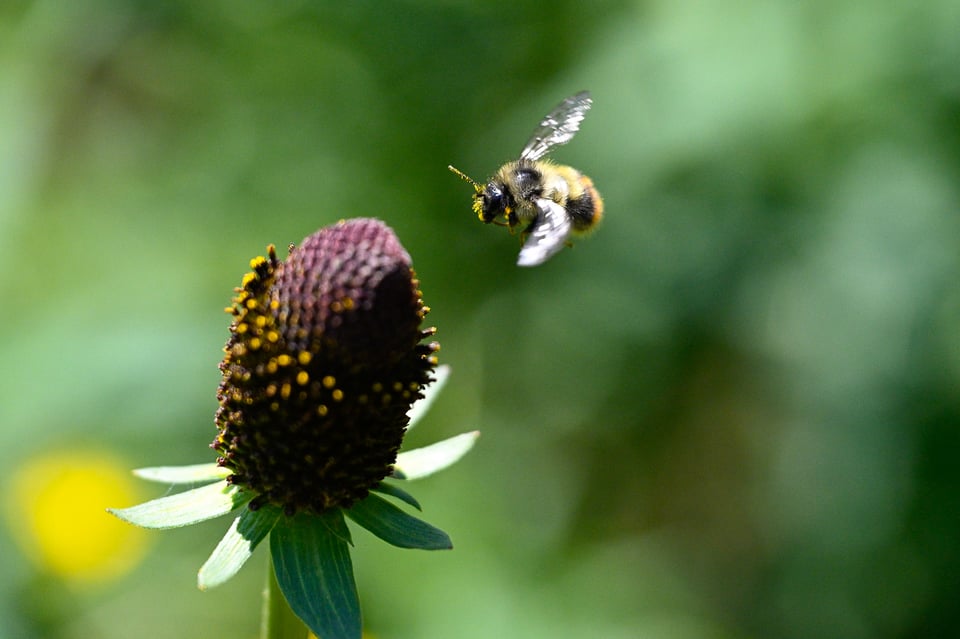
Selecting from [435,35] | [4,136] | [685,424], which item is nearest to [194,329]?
[4,136]

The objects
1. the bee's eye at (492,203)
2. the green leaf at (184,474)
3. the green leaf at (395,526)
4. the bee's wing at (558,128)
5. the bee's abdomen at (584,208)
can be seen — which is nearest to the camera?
the green leaf at (395,526)

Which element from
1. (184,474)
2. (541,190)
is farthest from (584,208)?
(184,474)

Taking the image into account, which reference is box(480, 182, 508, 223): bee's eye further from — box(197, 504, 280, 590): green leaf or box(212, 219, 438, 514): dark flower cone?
box(197, 504, 280, 590): green leaf

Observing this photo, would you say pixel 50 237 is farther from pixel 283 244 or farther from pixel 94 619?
pixel 94 619

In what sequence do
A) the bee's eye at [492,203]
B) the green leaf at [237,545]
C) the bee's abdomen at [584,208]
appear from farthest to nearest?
the bee's abdomen at [584,208] < the bee's eye at [492,203] < the green leaf at [237,545]

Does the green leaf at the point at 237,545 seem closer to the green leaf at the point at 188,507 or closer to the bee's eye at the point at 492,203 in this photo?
the green leaf at the point at 188,507

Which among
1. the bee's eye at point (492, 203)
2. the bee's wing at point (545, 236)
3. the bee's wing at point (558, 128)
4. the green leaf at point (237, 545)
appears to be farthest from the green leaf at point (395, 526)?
the bee's wing at point (558, 128)
